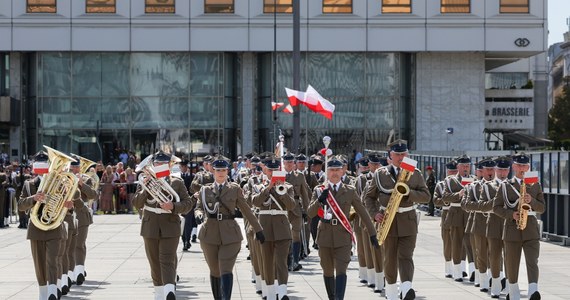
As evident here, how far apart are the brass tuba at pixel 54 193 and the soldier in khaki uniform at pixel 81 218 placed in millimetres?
1548

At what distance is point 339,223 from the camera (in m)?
13.7

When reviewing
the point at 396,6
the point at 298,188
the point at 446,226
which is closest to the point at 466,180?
the point at 446,226

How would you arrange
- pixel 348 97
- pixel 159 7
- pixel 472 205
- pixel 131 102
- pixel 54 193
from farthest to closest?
pixel 348 97
pixel 131 102
pixel 159 7
pixel 472 205
pixel 54 193

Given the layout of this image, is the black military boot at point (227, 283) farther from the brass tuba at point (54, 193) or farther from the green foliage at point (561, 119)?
the green foliage at point (561, 119)

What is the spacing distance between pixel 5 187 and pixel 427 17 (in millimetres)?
28440

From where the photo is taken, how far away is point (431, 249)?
25.0 metres

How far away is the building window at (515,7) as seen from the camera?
186ft

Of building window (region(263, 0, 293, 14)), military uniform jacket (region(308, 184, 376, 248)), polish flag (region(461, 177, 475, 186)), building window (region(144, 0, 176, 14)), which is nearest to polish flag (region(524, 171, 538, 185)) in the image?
military uniform jacket (region(308, 184, 376, 248))

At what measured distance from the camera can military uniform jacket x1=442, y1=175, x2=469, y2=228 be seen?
1772 cm

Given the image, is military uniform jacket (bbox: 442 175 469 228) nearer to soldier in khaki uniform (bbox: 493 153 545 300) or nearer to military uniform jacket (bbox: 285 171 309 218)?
military uniform jacket (bbox: 285 171 309 218)

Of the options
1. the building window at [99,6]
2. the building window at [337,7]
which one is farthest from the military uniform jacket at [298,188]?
the building window at [99,6]

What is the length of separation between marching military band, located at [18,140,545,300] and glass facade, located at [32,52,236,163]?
40.0m

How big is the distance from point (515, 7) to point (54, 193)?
45.3 m

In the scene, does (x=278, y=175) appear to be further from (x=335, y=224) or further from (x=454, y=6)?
(x=454, y=6)
